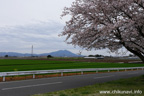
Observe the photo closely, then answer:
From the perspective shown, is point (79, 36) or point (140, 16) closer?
point (140, 16)

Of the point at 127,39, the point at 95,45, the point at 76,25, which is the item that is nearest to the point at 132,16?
the point at 127,39

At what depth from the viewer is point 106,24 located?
10.2m

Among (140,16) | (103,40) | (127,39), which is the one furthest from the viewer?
(103,40)

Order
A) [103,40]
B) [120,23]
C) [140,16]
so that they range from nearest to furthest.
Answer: [120,23]
[140,16]
[103,40]

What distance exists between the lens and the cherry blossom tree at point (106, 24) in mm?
9859

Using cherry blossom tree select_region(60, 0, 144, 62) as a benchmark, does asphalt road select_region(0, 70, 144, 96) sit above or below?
below

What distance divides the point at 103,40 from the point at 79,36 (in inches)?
66.8

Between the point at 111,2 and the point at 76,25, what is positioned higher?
the point at 111,2

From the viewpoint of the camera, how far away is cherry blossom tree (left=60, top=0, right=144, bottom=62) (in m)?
9.86

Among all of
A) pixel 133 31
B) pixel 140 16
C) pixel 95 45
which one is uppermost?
pixel 140 16

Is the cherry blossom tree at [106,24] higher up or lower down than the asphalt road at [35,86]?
higher up

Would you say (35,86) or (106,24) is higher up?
(106,24)

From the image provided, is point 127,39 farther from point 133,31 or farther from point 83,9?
point 83,9

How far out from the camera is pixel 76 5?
11703 mm
